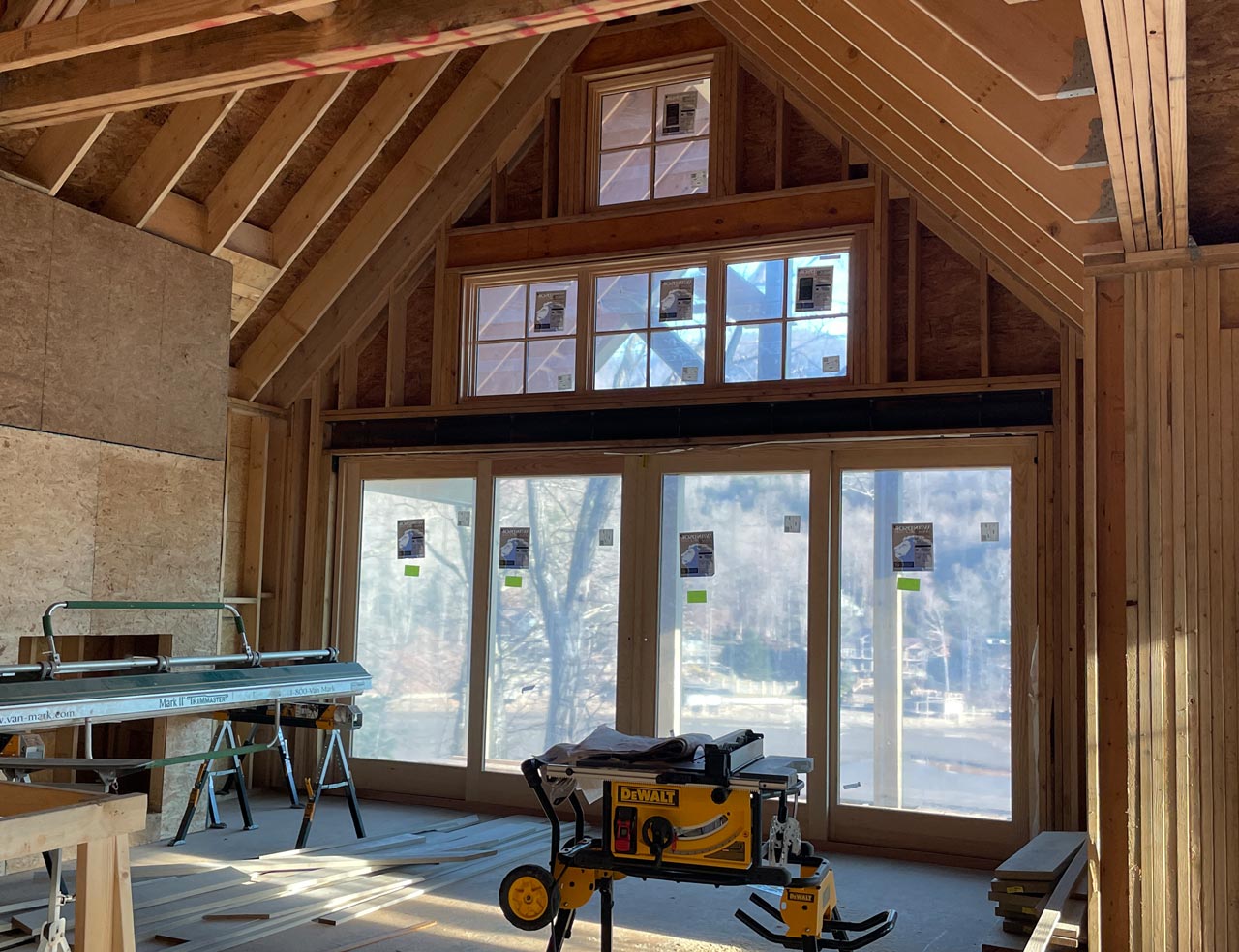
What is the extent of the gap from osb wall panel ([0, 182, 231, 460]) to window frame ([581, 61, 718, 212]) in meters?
2.50

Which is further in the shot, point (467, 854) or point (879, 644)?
point (879, 644)

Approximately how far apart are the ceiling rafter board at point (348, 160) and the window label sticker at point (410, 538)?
5.91 feet

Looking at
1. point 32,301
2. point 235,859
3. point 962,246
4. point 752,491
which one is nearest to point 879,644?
point 752,491

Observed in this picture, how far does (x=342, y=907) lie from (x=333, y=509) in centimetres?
380

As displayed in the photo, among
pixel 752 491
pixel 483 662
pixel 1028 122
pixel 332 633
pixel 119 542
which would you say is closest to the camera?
pixel 1028 122

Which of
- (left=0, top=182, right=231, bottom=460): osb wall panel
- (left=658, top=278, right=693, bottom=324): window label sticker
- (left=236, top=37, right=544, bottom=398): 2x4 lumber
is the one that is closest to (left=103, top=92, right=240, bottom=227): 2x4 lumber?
(left=0, top=182, right=231, bottom=460): osb wall panel

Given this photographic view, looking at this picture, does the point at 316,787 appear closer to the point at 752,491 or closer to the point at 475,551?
the point at 475,551

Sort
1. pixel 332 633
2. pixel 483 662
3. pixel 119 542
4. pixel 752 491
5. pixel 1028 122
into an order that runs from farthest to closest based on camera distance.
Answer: pixel 332 633 → pixel 483 662 → pixel 752 491 → pixel 119 542 → pixel 1028 122

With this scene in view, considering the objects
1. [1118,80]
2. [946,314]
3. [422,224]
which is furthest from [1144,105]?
[422,224]

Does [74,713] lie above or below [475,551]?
below

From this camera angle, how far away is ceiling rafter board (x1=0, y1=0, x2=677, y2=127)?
4016 mm

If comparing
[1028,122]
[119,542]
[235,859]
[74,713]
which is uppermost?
[1028,122]

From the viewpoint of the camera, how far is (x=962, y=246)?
6.82m

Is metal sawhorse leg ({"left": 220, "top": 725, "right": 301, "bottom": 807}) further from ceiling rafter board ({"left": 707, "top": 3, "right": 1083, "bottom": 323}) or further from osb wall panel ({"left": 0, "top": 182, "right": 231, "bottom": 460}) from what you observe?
ceiling rafter board ({"left": 707, "top": 3, "right": 1083, "bottom": 323})
